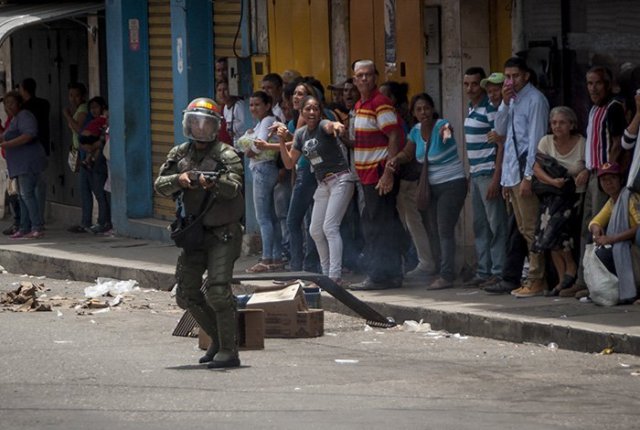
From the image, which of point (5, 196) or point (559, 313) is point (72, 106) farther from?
point (559, 313)

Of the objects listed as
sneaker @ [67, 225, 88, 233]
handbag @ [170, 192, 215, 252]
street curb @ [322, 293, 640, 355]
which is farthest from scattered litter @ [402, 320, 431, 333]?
sneaker @ [67, 225, 88, 233]

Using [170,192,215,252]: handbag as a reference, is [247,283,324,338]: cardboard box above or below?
below

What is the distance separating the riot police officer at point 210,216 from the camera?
10.7 metres

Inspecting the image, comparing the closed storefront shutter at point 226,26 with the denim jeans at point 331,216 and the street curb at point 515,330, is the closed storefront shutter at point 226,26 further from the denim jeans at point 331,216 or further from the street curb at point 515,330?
the street curb at point 515,330

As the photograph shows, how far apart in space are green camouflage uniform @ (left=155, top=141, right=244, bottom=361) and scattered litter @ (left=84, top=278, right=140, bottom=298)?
181 inches

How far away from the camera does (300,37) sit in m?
17.3

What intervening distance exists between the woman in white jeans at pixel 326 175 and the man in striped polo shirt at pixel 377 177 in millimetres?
172

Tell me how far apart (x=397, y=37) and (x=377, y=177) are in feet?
6.22

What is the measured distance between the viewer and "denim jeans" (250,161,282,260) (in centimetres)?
1589

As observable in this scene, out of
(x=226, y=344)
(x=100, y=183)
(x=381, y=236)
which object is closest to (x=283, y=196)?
(x=381, y=236)

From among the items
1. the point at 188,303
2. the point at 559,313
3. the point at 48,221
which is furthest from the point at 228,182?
the point at 48,221

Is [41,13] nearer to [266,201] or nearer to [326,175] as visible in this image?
[266,201]

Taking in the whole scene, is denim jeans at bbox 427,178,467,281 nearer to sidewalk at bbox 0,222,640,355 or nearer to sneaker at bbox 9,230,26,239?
sidewalk at bbox 0,222,640,355

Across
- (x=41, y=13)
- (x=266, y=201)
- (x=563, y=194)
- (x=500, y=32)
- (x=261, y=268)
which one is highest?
(x=41, y=13)
